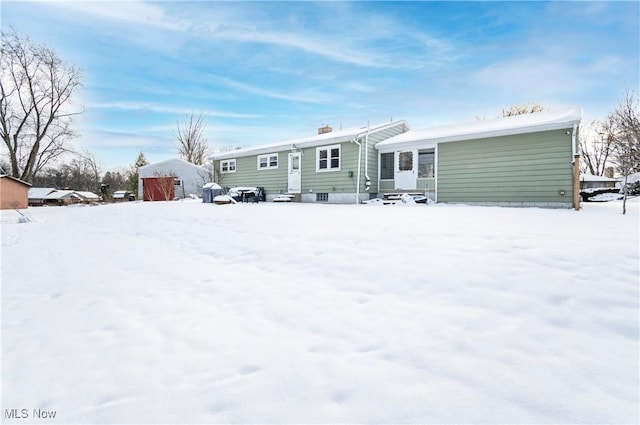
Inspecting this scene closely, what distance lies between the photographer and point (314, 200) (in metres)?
14.4

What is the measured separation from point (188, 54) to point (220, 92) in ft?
13.8

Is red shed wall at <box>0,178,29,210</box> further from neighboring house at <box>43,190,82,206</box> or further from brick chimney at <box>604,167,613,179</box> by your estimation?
brick chimney at <box>604,167,613,179</box>

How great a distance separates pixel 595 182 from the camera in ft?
81.0

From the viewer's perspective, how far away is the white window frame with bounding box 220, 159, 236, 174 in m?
17.7

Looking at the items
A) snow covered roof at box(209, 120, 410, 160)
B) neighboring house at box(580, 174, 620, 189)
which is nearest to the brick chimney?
neighboring house at box(580, 174, 620, 189)

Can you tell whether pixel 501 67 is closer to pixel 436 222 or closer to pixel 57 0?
pixel 436 222

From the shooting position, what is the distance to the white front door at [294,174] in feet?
48.9

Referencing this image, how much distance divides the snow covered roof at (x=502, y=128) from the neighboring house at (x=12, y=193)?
17278 millimetres

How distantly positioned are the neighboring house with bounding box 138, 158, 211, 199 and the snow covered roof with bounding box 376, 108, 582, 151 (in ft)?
61.4

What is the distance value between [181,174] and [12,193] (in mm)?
12525

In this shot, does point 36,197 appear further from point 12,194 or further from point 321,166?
point 321,166

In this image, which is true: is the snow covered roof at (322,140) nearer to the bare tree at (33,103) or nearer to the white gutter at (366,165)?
the white gutter at (366,165)

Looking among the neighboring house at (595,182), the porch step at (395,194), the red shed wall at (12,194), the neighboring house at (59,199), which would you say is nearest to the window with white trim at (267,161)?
the porch step at (395,194)

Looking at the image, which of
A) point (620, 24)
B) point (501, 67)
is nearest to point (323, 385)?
point (620, 24)
